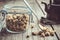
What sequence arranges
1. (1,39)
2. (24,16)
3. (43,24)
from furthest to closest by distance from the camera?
(43,24) → (24,16) → (1,39)

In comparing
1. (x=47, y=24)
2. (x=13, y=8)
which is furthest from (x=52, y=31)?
(x=13, y=8)

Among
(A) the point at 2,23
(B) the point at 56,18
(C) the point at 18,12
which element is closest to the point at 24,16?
(C) the point at 18,12

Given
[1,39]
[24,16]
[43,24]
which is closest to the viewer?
[1,39]

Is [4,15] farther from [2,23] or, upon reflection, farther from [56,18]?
[56,18]

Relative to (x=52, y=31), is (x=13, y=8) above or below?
above

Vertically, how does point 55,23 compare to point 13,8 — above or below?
below

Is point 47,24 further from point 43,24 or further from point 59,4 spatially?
point 59,4

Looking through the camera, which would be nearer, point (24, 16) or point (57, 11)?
point (24, 16)

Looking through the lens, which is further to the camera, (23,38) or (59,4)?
(59,4)
